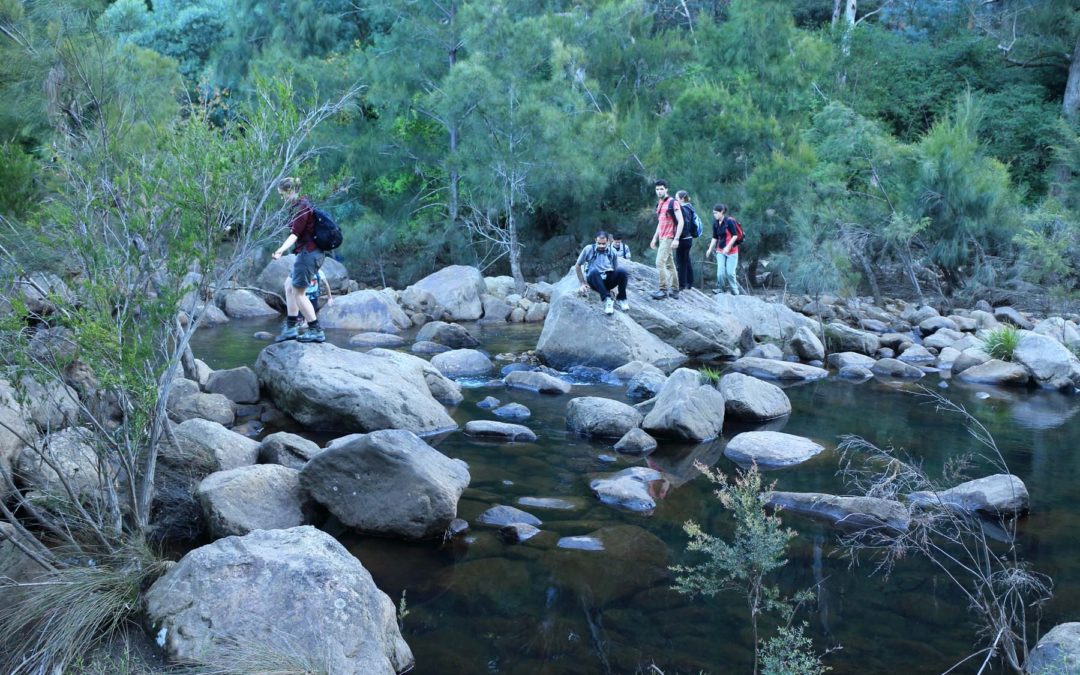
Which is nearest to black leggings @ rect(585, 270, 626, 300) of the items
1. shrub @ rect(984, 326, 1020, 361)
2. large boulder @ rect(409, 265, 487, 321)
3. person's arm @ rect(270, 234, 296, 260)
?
person's arm @ rect(270, 234, 296, 260)

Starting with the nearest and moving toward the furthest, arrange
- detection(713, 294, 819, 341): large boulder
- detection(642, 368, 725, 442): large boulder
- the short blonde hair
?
the short blonde hair
detection(642, 368, 725, 442): large boulder
detection(713, 294, 819, 341): large boulder

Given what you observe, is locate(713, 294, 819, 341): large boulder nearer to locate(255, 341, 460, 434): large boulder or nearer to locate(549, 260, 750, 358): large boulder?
locate(549, 260, 750, 358): large boulder

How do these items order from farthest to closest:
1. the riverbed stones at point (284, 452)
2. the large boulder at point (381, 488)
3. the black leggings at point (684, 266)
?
1. the black leggings at point (684, 266)
2. the riverbed stones at point (284, 452)
3. the large boulder at point (381, 488)

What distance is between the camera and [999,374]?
13.4 meters

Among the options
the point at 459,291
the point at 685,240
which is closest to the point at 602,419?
the point at 685,240

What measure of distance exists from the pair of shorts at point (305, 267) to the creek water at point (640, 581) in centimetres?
173

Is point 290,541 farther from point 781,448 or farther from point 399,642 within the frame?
point 781,448

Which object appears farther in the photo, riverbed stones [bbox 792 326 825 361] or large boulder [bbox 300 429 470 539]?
riverbed stones [bbox 792 326 825 361]

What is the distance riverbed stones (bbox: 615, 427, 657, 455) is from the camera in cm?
903

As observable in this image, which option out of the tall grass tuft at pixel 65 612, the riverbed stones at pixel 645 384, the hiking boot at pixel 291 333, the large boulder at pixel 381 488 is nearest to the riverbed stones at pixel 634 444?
the riverbed stones at pixel 645 384

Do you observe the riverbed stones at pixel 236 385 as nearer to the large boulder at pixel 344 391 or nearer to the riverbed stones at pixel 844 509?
the large boulder at pixel 344 391

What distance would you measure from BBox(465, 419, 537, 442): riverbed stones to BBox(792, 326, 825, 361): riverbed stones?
687 cm

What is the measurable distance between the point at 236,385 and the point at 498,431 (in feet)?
9.59

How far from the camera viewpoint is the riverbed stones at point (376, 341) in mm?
15039
